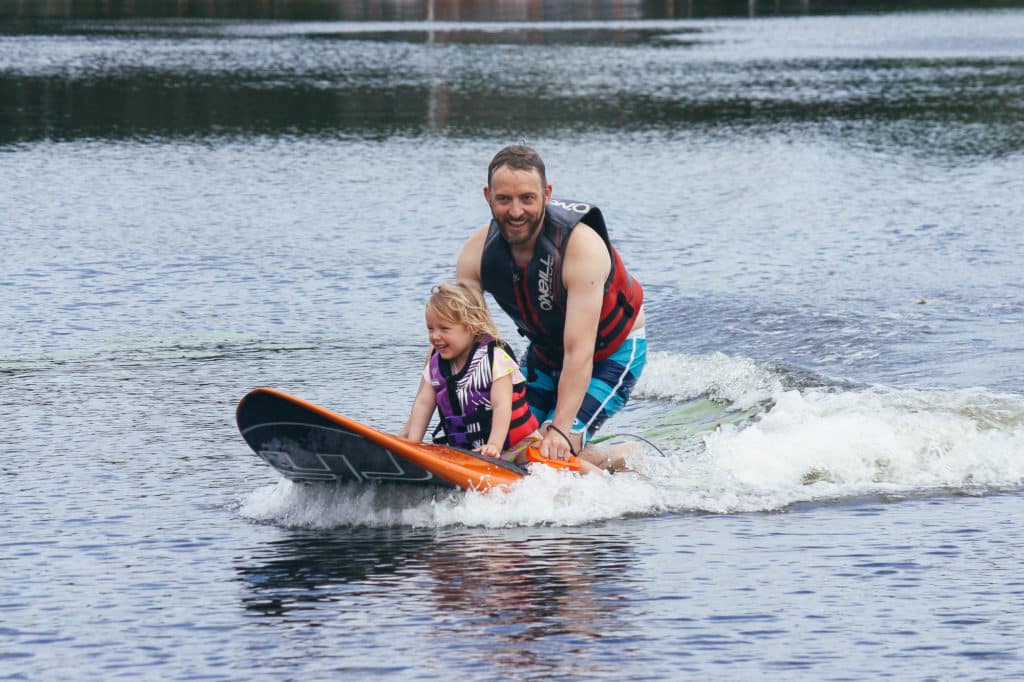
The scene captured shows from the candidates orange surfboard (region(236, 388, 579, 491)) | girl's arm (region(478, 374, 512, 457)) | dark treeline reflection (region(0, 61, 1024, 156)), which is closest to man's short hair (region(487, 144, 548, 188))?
girl's arm (region(478, 374, 512, 457))

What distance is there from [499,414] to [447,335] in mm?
425

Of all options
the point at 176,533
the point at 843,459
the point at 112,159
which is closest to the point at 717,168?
the point at 112,159

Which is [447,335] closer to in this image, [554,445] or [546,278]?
[546,278]

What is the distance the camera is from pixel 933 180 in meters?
21.9

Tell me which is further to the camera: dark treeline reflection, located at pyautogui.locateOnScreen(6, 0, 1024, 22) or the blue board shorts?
dark treeline reflection, located at pyautogui.locateOnScreen(6, 0, 1024, 22)

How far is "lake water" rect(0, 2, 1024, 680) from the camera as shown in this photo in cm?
636

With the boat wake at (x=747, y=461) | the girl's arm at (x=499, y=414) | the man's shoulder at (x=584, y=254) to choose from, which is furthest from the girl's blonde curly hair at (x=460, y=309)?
the boat wake at (x=747, y=461)

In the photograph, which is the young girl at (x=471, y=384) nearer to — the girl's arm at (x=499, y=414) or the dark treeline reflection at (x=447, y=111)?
the girl's arm at (x=499, y=414)

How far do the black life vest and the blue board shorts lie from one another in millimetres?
56

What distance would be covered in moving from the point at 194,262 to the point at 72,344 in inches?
153

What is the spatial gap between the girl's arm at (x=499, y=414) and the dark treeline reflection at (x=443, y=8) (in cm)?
5776

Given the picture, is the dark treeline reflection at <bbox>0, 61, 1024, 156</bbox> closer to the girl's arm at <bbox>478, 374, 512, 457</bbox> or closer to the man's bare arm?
the man's bare arm

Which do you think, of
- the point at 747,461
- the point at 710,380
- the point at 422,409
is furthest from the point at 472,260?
the point at 710,380

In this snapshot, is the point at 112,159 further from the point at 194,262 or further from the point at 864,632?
the point at 864,632
